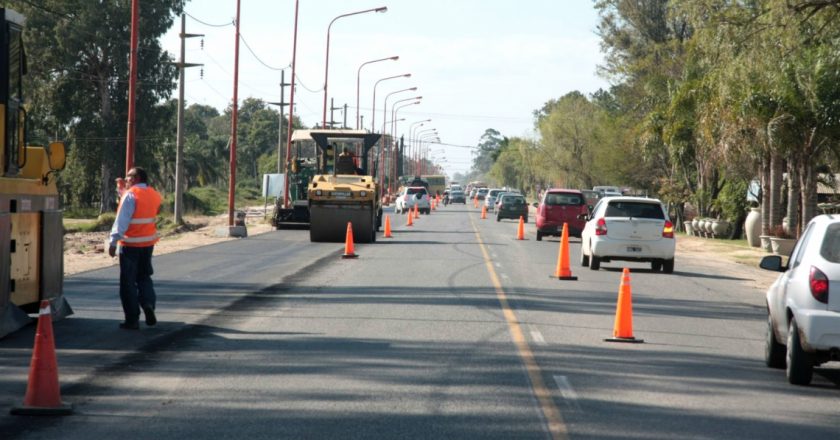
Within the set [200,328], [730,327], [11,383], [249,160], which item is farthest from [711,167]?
[249,160]

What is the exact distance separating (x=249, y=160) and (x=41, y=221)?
4962 inches

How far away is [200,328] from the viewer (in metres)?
14.2

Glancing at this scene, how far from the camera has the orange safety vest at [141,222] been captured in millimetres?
13773

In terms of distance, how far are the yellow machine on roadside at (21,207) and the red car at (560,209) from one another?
85.6 feet

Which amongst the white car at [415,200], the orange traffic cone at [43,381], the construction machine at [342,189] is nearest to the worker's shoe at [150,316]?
the orange traffic cone at [43,381]

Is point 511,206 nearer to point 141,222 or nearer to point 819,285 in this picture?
point 141,222

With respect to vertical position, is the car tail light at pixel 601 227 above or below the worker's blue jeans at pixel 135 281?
above

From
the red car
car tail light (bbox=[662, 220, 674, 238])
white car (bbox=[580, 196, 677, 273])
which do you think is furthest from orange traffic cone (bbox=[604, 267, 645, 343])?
the red car

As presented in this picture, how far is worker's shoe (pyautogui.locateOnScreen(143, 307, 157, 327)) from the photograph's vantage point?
13945 millimetres

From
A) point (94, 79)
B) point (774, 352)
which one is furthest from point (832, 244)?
point (94, 79)

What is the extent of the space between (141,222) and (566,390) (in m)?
5.98

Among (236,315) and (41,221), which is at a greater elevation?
(41,221)

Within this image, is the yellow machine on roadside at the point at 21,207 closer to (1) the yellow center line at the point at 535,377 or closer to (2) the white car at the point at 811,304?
(1) the yellow center line at the point at 535,377

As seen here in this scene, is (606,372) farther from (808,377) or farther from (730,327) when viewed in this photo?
(730,327)
